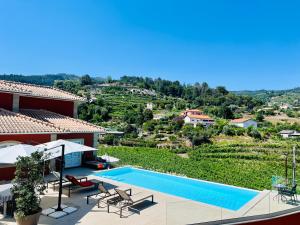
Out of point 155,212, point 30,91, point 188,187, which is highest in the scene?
point 30,91

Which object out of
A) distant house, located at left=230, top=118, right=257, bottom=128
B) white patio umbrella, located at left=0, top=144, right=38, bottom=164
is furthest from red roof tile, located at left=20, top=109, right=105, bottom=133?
distant house, located at left=230, top=118, right=257, bottom=128

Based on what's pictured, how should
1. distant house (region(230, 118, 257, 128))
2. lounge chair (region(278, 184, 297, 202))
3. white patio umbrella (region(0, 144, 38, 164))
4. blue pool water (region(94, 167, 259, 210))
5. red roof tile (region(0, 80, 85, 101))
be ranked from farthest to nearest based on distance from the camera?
1. distant house (region(230, 118, 257, 128))
2. red roof tile (region(0, 80, 85, 101))
3. blue pool water (region(94, 167, 259, 210))
4. lounge chair (region(278, 184, 297, 202))
5. white patio umbrella (region(0, 144, 38, 164))

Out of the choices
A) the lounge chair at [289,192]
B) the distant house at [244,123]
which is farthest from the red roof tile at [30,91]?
the distant house at [244,123]

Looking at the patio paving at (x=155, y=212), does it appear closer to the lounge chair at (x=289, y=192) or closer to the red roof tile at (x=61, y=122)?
the lounge chair at (x=289, y=192)

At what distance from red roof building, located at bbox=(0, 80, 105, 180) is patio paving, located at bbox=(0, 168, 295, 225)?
11.5 feet

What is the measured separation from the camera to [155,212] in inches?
373

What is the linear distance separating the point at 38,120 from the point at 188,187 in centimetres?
920

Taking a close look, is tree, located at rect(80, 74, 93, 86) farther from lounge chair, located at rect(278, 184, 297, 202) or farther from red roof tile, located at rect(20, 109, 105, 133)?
lounge chair, located at rect(278, 184, 297, 202)

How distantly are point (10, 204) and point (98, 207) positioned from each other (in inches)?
116

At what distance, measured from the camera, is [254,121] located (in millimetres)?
82312

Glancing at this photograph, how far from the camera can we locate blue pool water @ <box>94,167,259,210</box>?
11.8 m

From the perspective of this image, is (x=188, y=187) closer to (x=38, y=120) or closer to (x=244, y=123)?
(x=38, y=120)

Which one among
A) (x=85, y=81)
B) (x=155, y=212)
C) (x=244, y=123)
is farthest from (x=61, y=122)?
(x=85, y=81)

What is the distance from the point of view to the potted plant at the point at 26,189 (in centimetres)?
754
